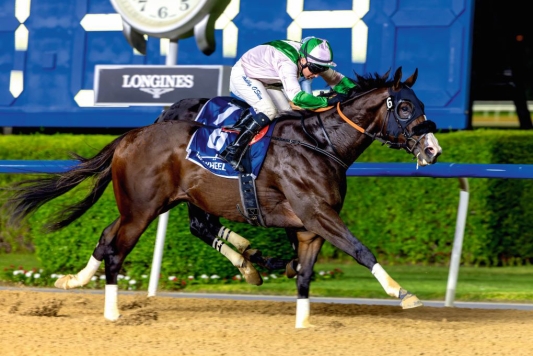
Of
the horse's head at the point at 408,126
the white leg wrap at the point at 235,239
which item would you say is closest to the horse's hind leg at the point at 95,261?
the white leg wrap at the point at 235,239

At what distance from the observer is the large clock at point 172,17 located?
8352 millimetres

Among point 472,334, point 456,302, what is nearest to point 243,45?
point 456,302

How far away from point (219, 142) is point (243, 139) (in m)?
0.18

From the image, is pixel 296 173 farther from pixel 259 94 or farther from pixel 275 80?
pixel 275 80

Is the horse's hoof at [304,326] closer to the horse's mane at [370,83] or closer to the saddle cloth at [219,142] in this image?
the saddle cloth at [219,142]

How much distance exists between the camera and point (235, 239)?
6.89 meters

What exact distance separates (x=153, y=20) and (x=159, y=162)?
2.50 m

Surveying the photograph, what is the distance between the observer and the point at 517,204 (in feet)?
30.0

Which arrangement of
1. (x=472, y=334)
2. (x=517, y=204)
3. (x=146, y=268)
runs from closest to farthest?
(x=472, y=334)
(x=146, y=268)
(x=517, y=204)

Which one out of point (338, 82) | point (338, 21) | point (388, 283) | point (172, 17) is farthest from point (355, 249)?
point (338, 21)

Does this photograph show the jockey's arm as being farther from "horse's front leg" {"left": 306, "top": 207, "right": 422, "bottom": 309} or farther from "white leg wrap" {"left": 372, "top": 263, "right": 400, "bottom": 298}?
"white leg wrap" {"left": 372, "top": 263, "right": 400, "bottom": 298}

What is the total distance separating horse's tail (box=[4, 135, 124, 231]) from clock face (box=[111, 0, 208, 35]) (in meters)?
1.92

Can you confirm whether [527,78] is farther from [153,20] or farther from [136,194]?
[136,194]

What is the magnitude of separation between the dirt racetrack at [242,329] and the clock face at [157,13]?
7.96 feet
